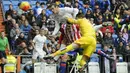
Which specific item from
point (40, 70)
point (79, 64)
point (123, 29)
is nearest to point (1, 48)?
point (40, 70)

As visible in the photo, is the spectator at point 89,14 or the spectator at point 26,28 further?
the spectator at point 89,14

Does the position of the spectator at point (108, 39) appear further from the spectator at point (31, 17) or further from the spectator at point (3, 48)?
the spectator at point (3, 48)

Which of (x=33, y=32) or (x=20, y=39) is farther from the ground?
(x=33, y=32)

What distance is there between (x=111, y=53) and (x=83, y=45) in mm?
3061

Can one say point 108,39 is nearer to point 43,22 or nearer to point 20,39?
point 43,22

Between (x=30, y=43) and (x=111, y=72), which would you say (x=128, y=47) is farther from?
(x=30, y=43)

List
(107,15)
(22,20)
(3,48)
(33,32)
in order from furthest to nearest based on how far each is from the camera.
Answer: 1. (107,15)
2. (22,20)
3. (33,32)
4. (3,48)

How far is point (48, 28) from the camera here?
18328 mm

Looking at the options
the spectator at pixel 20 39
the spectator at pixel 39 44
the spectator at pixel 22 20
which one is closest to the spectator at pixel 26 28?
the spectator at pixel 22 20

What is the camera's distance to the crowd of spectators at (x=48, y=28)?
55.6 feet

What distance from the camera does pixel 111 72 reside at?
16047mm

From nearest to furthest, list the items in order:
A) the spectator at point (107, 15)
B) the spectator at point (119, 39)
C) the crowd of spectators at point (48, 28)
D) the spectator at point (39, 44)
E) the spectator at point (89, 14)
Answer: the spectator at point (39, 44) → the crowd of spectators at point (48, 28) → the spectator at point (119, 39) → the spectator at point (89, 14) → the spectator at point (107, 15)

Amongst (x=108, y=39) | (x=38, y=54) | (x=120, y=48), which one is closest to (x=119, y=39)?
(x=108, y=39)

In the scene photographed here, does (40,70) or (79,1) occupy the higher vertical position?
(79,1)
